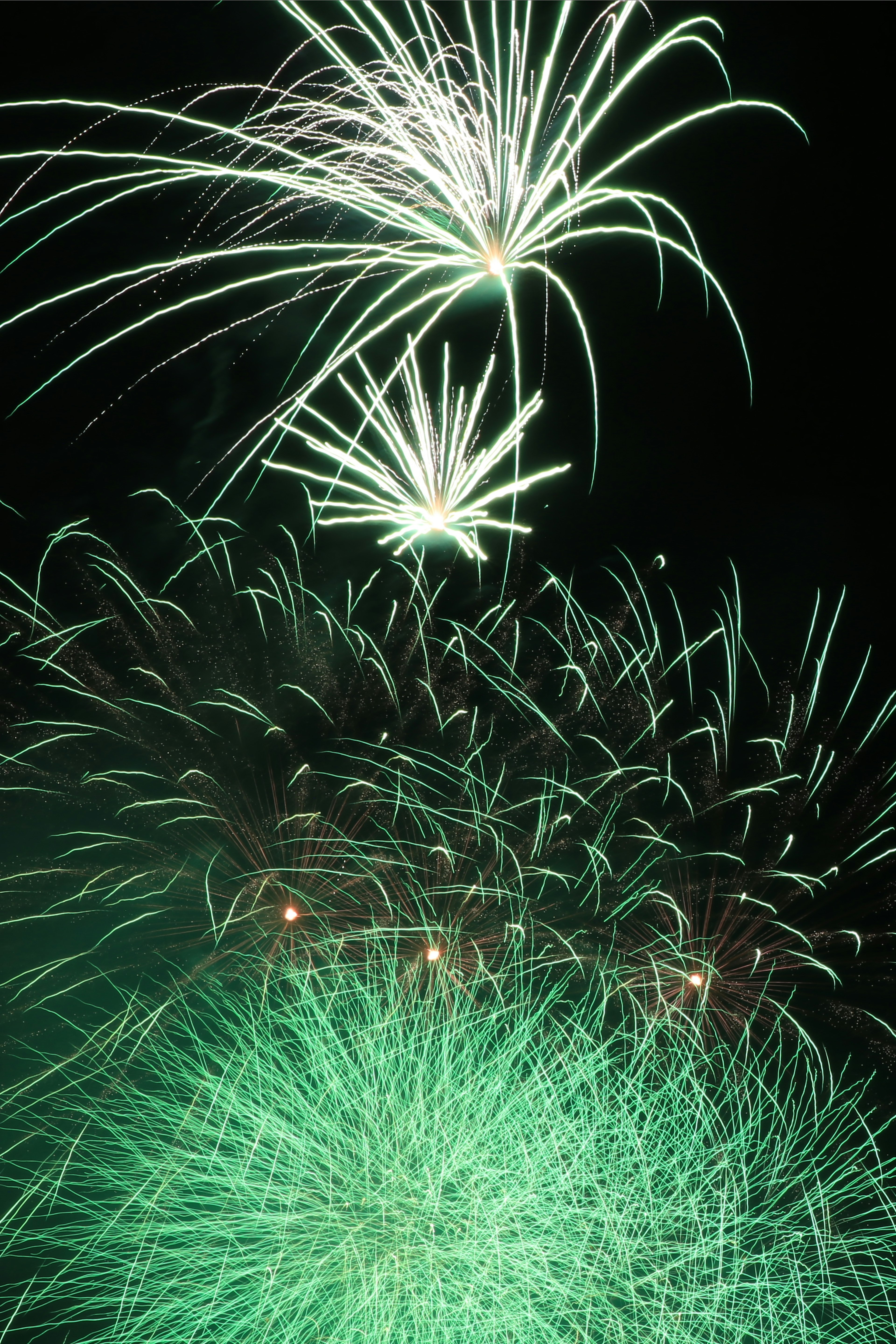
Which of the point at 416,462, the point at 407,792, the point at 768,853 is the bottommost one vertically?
the point at 768,853

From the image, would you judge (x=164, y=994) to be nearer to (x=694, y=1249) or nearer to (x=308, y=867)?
(x=308, y=867)

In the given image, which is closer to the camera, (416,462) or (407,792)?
(416,462)

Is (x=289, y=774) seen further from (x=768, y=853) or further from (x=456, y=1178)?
(x=768, y=853)

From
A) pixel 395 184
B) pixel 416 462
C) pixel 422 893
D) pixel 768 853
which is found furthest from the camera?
pixel 768 853

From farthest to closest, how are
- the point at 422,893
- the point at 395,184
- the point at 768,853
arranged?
the point at 768,853 < the point at 422,893 < the point at 395,184

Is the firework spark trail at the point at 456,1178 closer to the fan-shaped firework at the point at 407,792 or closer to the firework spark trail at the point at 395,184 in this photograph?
the fan-shaped firework at the point at 407,792

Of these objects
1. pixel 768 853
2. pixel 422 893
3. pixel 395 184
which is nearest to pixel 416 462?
pixel 395 184

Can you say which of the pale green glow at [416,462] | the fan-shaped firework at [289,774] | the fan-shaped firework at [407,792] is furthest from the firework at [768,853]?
the pale green glow at [416,462]

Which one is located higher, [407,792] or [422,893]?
[407,792]

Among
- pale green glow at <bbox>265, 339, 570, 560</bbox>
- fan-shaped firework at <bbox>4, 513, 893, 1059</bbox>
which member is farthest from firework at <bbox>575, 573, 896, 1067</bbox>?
pale green glow at <bbox>265, 339, 570, 560</bbox>
